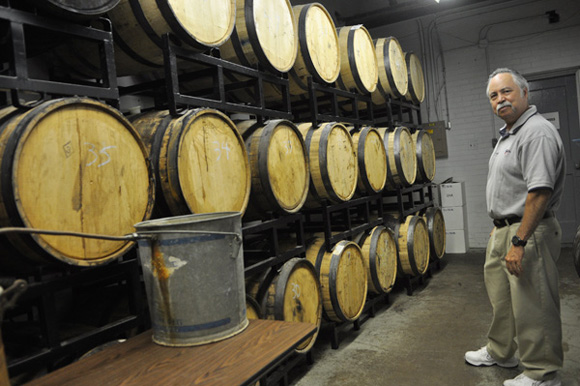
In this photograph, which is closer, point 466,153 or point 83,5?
point 83,5

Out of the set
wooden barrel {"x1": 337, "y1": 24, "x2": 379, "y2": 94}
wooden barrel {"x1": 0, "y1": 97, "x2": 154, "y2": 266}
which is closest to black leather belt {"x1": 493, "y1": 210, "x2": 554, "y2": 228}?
wooden barrel {"x1": 337, "y1": 24, "x2": 379, "y2": 94}

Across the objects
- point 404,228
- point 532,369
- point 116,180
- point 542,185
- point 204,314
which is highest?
point 116,180

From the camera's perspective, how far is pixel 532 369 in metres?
2.94

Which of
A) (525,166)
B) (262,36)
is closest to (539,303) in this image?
(525,166)

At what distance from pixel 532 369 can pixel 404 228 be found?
254 centimetres

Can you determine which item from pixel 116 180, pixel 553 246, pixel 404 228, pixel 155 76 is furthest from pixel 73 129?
pixel 404 228

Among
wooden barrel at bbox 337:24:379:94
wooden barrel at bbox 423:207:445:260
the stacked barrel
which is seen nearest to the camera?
the stacked barrel

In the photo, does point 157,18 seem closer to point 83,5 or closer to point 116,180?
point 83,5

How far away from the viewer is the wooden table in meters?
1.25

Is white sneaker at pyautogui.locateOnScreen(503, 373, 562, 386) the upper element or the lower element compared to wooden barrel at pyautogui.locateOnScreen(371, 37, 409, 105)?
lower

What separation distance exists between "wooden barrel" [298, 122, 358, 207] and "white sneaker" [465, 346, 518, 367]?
5.52 ft

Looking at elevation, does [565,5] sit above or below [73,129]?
above

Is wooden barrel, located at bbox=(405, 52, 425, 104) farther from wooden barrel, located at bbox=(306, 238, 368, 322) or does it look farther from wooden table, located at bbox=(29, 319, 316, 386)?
wooden table, located at bbox=(29, 319, 316, 386)

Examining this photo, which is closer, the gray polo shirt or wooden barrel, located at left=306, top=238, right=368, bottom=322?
the gray polo shirt
